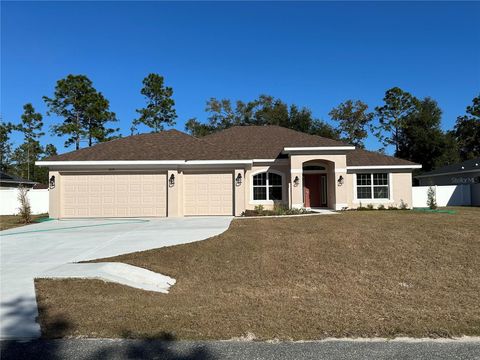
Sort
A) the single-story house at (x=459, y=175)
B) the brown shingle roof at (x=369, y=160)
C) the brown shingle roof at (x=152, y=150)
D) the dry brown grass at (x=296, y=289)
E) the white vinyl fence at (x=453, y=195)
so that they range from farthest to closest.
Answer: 1. the single-story house at (x=459, y=175)
2. the white vinyl fence at (x=453, y=195)
3. the brown shingle roof at (x=369, y=160)
4. the brown shingle roof at (x=152, y=150)
5. the dry brown grass at (x=296, y=289)

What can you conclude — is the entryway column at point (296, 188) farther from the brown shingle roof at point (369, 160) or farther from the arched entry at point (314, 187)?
the brown shingle roof at point (369, 160)

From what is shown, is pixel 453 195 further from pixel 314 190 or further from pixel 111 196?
pixel 111 196

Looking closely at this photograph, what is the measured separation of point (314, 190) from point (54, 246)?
15.9 m

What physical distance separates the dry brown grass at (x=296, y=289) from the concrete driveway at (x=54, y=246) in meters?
0.36

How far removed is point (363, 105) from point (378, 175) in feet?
85.9

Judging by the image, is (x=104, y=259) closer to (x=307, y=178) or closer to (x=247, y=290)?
(x=247, y=290)

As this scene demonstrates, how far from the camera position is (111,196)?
1816 centimetres

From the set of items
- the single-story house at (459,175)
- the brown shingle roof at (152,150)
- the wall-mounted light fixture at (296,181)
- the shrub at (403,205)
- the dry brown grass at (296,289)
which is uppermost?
the brown shingle roof at (152,150)

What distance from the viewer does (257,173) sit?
2142cm

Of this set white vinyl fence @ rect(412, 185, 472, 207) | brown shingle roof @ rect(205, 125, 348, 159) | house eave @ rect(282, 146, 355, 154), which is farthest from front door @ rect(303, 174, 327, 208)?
white vinyl fence @ rect(412, 185, 472, 207)

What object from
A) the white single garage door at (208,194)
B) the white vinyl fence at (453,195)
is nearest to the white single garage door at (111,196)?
the white single garage door at (208,194)

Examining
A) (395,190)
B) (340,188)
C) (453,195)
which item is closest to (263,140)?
(340,188)

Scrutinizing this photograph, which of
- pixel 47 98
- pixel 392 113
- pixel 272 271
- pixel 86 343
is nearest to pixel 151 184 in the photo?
pixel 272 271

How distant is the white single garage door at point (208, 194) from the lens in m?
18.5
